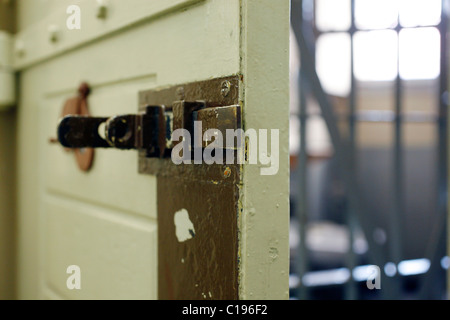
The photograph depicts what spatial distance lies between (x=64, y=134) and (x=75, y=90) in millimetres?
412

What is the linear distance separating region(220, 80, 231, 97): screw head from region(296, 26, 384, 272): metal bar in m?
1.24

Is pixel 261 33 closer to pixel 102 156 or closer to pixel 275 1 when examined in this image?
pixel 275 1

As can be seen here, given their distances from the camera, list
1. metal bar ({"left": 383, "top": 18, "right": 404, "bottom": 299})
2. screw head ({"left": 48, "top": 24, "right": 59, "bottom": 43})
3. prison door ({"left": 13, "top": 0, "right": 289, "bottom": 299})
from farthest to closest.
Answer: metal bar ({"left": 383, "top": 18, "right": 404, "bottom": 299}) → screw head ({"left": 48, "top": 24, "right": 59, "bottom": 43}) → prison door ({"left": 13, "top": 0, "right": 289, "bottom": 299})

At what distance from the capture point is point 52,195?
124 cm

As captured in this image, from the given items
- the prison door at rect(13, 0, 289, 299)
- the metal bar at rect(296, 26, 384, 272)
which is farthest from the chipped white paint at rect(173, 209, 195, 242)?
the metal bar at rect(296, 26, 384, 272)

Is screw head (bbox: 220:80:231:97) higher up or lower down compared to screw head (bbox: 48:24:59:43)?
lower down

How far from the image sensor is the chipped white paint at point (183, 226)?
671 mm

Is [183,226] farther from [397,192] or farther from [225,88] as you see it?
[397,192]

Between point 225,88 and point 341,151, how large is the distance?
1336mm

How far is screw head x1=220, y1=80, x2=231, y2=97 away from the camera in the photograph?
584 millimetres

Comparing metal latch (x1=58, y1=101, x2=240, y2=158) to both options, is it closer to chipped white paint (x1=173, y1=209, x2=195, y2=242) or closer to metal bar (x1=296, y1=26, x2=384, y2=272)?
chipped white paint (x1=173, y1=209, x2=195, y2=242)

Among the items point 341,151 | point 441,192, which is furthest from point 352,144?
point 441,192
